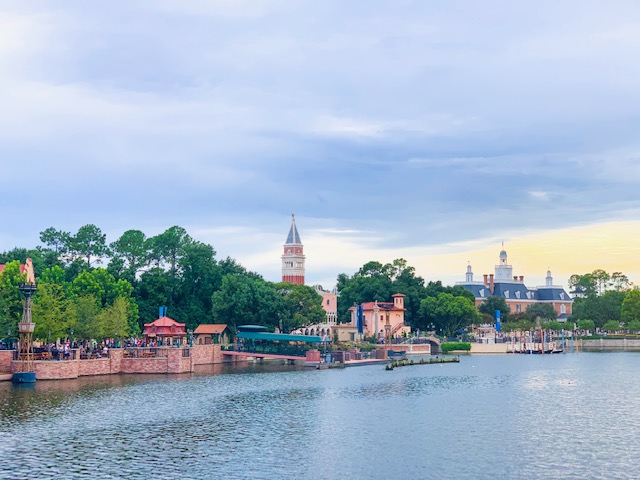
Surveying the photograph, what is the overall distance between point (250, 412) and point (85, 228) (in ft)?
273

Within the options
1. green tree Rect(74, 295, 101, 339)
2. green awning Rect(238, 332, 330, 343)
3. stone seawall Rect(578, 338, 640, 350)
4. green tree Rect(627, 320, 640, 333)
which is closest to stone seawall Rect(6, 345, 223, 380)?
green tree Rect(74, 295, 101, 339)

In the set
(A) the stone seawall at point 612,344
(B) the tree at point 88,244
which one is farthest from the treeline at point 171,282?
(A) the stone seawall at point 612,344

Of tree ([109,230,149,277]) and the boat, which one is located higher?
tree ([109,230,149,277])

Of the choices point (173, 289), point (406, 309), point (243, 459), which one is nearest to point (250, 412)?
point (243, 459)

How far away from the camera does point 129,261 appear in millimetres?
134375

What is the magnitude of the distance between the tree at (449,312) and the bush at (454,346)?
843 centimetres

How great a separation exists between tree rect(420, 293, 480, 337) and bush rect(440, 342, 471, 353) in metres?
8.43

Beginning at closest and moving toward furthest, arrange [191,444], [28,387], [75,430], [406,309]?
[191,444] → [75,430] → [28,387] → [406,309]

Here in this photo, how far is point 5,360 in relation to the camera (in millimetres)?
79125

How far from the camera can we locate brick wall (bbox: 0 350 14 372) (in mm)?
78688

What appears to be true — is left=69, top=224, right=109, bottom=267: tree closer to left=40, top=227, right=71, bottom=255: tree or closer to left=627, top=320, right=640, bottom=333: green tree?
left=40, top=227, right=71, bottom=255: tree

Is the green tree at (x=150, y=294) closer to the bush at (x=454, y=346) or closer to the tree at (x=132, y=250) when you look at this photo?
the tree at (x=132, y=250)

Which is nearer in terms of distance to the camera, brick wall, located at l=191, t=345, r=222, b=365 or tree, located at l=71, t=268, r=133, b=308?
tree, located at l=71, t=268, r=133, b=308

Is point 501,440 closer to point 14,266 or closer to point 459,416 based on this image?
point 459,416
